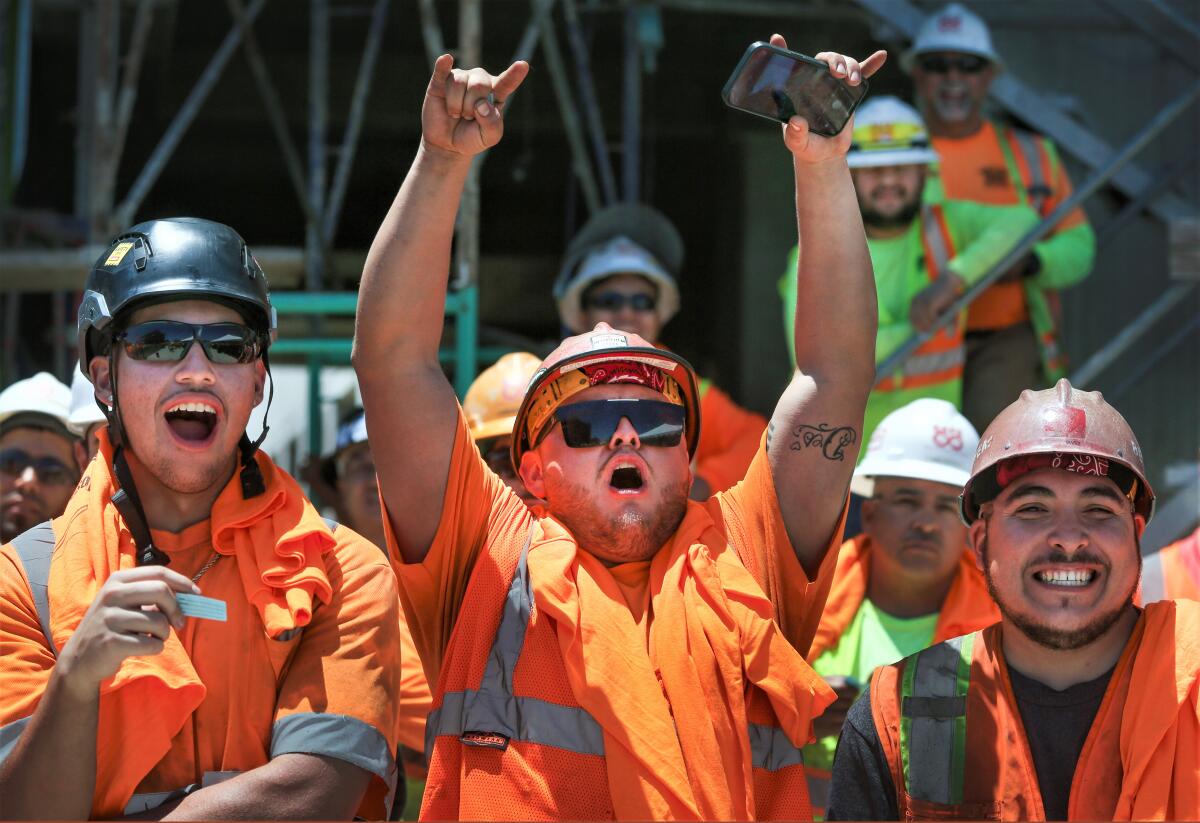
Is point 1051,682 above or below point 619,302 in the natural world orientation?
below

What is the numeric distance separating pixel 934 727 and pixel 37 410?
3166mm

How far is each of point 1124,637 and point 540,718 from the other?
4.19ft

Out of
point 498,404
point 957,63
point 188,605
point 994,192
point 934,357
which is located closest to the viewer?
point 188,605

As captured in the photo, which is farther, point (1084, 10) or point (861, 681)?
point (1084, 10)

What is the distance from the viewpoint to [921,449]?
5.47 meters

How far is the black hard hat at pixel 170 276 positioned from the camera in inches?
149

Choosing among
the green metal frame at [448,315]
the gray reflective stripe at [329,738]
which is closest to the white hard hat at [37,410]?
the green metal frame at [448,315]

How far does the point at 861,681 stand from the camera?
194 inches

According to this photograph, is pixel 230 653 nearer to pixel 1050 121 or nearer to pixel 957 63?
pixel 957 63

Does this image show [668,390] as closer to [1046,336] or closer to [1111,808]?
[1111,808]

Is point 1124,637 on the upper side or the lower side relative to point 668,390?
lower

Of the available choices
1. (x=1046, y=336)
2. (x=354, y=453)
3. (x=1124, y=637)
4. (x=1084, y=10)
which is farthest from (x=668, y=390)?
(x=1084, y=10)

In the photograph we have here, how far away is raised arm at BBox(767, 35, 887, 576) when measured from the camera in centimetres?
384

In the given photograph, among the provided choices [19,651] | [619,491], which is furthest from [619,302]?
[19,651]
